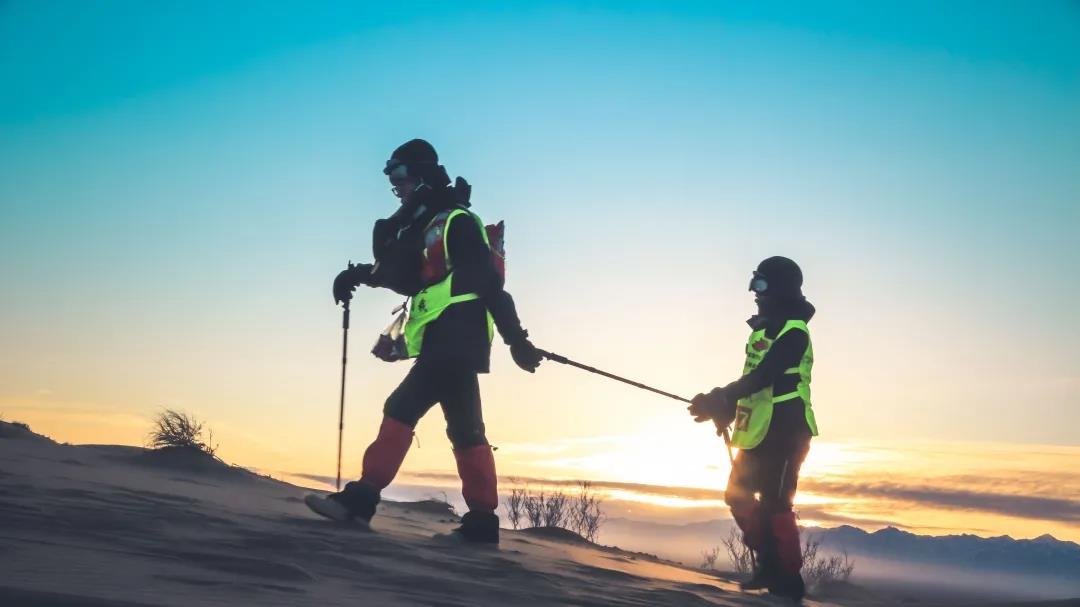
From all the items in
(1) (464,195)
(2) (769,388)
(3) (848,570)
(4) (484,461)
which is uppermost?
(1) (464,195)

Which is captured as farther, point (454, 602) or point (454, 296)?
point (454, 296)

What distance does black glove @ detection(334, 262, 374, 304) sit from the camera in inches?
253

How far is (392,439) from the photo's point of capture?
5.72 metres

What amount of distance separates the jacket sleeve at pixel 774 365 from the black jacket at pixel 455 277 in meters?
1.52

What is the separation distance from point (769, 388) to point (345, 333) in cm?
271

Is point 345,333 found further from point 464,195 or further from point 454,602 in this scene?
point 454,602

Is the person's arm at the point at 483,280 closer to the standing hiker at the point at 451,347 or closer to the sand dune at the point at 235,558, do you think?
the standing hiker at the point at 451,347

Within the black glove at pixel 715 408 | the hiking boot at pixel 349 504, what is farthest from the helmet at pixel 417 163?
the black glove at pixel 715 408

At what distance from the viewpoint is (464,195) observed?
6.25 m

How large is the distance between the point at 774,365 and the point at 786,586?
52.8 inches

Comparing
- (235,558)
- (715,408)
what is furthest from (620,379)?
(235,558)

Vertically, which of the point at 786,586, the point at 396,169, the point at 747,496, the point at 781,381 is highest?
the point at 396,169

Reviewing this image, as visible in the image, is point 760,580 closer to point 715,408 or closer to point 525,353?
point 715,408

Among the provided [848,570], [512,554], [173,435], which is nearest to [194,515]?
[512,554]
